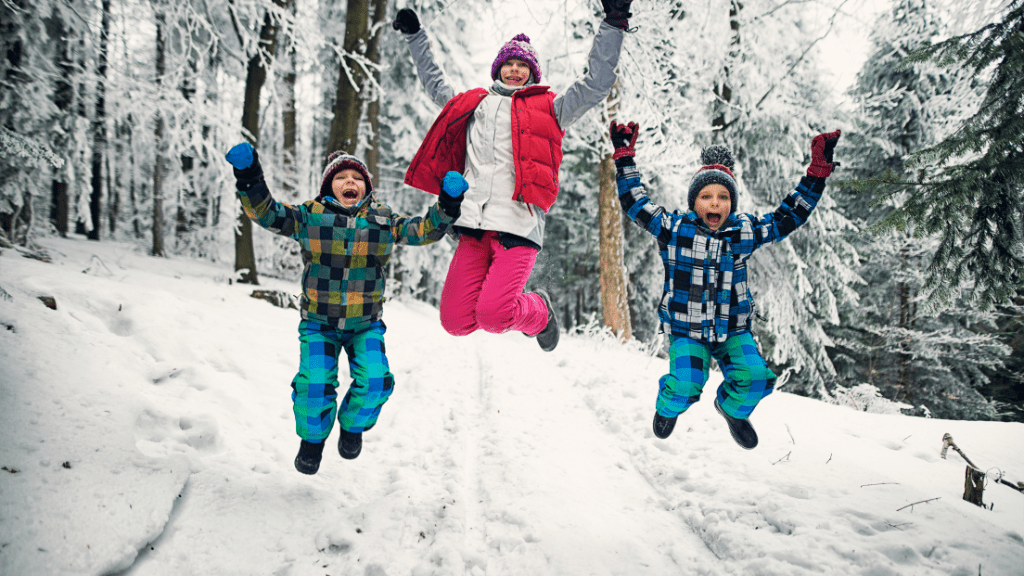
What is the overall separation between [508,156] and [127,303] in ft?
13.2

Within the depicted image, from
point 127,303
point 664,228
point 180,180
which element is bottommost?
point 127,303

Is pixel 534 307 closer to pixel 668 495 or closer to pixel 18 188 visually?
pixel 668 495

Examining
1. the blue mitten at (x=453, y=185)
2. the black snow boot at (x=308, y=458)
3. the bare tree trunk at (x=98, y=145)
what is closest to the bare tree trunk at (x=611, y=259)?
the blue mitten at (x=453, y=185)

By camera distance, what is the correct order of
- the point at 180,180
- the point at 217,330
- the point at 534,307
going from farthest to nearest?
1. the point at 180,180
2. the point at 217,330
3. the point at 534,307

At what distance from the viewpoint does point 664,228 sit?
103 inches

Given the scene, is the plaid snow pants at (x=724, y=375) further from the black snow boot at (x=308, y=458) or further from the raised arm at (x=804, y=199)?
the black snow boot at (x=308, y=458)

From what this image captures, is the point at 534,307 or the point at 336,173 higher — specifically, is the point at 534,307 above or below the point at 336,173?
below

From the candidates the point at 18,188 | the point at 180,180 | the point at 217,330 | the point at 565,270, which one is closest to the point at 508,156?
the point at 217,330

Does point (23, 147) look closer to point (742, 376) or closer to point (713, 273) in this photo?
point (713, 273)

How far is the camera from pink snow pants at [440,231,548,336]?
284 centimetres

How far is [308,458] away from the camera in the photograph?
250cm

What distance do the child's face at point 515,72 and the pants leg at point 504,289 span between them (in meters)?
1.00

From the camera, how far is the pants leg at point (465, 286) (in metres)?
3.00

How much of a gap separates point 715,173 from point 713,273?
593 millimetres
